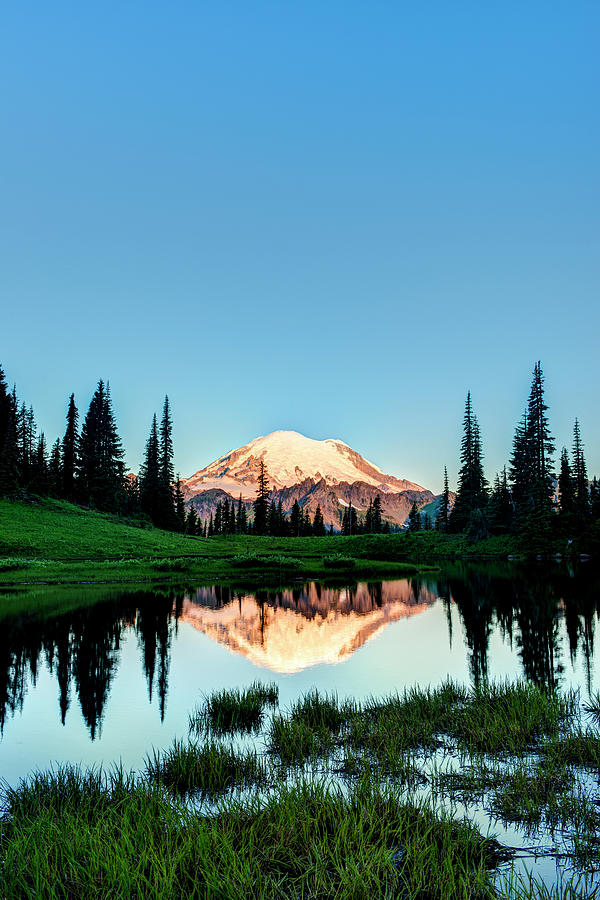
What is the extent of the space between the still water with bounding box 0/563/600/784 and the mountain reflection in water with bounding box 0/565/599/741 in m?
0.08

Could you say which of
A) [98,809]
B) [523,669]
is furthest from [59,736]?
[523,669]

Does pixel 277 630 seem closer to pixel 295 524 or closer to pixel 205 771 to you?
pixel 205 771

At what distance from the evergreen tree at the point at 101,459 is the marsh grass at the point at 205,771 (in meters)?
88.1

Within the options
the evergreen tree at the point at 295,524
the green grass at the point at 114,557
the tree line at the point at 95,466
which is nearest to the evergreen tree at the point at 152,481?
the tree line at the point at 95,466

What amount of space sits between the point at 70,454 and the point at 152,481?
54.0 ft

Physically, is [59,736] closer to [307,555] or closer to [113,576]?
[113,576]

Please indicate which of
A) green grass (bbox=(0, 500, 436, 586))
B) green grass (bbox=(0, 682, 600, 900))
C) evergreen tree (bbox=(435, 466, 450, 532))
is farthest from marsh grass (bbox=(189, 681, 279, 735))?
evergreen tree (bbox=(435, 466, 450, 532))

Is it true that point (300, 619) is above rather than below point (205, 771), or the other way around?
below

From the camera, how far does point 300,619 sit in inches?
1128

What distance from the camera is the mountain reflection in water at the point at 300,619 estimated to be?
68.9ft

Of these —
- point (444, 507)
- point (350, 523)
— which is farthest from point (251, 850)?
point (350, 523)

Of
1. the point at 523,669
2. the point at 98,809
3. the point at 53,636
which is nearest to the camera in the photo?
the point at 98,809

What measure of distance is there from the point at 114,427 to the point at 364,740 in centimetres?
10479

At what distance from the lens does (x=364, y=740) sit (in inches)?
410
